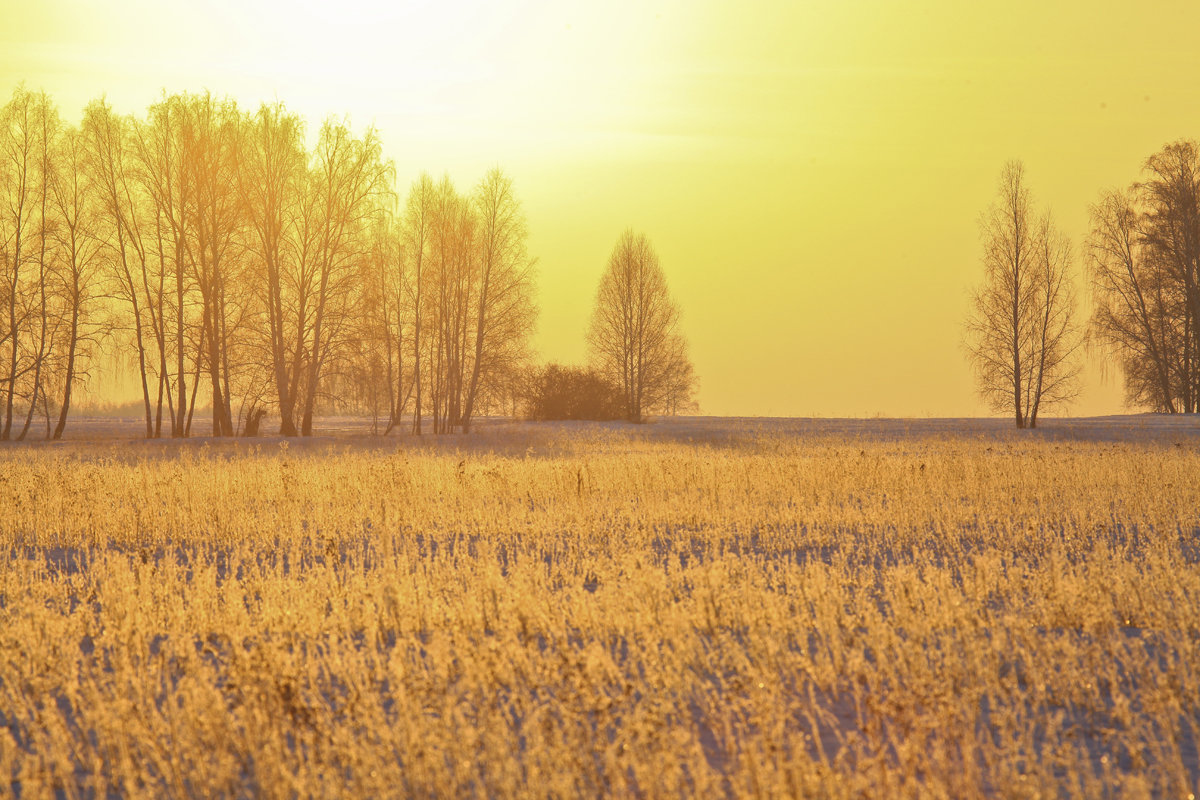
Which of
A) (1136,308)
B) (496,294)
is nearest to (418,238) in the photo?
(496,294)

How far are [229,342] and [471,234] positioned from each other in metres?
12.1

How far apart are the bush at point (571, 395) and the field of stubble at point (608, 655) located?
121ft

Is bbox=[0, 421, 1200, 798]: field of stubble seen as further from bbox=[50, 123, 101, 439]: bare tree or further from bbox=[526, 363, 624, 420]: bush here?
bbox=[526, 363, 624, 420]: bush

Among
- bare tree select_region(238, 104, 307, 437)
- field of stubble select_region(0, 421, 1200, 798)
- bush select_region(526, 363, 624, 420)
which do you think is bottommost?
field of stubble select_region(0, 421, 1200, 798)

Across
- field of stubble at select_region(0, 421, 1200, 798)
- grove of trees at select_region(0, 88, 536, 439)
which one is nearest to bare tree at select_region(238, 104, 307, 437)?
grove of trees at select_region(0, 88, 536, 439)

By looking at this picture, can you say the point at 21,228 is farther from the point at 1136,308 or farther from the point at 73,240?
the point at 1136,308

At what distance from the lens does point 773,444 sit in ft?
80.5

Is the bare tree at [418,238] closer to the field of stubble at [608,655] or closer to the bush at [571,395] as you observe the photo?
the bush at [571,395]

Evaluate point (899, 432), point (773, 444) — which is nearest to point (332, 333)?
point (773, 444)

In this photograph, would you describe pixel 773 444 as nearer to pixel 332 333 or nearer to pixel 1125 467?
pixel 1125 467

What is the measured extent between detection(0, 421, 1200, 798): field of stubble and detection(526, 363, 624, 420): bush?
3692 centimetres

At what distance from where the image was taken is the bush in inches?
1911

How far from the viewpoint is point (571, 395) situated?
160 ft

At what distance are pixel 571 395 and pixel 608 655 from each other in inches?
1731
